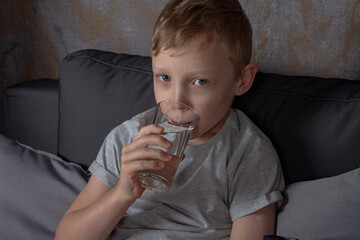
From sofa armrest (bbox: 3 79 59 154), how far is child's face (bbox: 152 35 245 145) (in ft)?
2.55

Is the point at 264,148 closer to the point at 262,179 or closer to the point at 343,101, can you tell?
the point at 262,179

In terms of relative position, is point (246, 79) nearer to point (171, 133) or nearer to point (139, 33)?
point (171, 133)

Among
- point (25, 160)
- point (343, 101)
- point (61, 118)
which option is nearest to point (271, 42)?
point (343, 101)

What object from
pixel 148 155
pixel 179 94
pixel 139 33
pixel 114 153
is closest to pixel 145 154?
pixel 148 155

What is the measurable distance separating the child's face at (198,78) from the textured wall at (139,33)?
0.43 metres

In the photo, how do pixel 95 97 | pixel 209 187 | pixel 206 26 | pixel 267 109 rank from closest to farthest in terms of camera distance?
pixel 206 26 < pixel 209 187 < pixel 267 109 < pixel 95 97

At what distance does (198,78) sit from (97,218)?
17.2 inches

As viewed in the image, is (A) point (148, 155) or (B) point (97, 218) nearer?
(A) point (148, 155)

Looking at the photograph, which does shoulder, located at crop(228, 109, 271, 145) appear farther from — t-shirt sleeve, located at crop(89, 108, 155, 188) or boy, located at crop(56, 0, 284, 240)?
t-shirt sleeve, located at crop(89, 108, 155, 188)

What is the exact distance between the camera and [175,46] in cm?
101

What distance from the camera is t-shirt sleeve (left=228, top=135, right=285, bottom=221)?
1.07 metres

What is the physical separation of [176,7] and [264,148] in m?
0.44

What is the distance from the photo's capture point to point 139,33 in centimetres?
169

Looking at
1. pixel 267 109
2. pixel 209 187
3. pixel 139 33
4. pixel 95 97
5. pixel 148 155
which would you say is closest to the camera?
pixel 148 155
